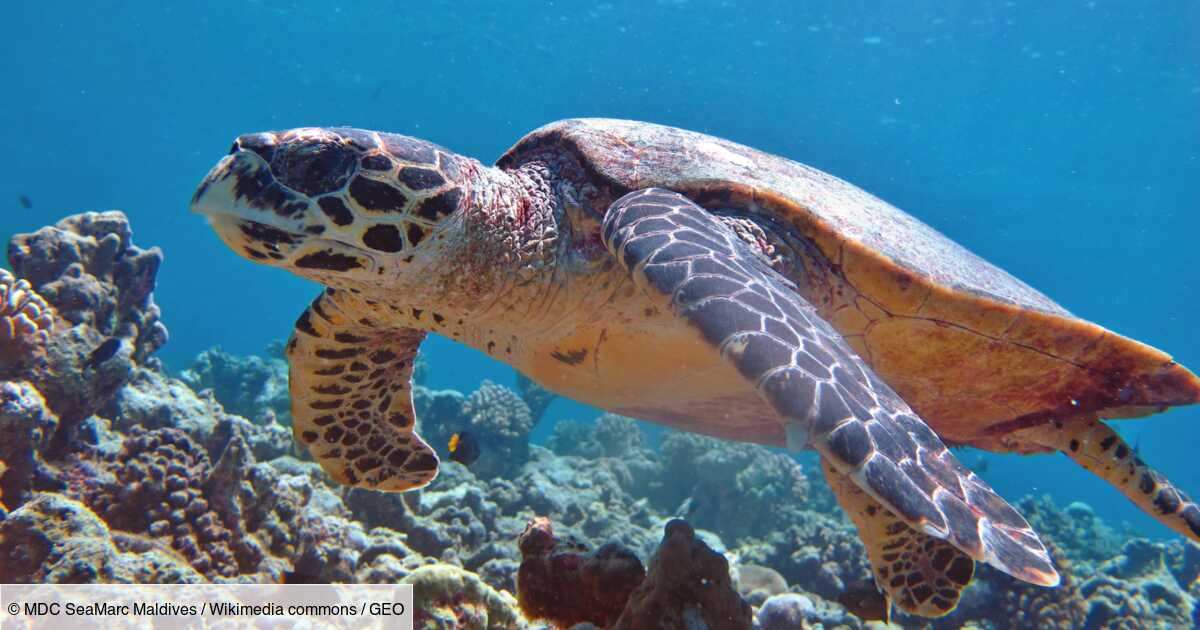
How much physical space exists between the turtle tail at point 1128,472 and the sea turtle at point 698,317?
17mm

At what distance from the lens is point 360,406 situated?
426cm

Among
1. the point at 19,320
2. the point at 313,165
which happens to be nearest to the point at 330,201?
the point at 313,165

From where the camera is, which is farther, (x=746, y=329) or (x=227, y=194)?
(x=227, y=194)

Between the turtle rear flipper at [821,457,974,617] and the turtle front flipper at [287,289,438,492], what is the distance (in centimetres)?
293

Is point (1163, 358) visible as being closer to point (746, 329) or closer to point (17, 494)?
point (746, 329)

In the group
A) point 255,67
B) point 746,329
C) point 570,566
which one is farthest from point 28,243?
point 255,67

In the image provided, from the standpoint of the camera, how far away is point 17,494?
3.95 m

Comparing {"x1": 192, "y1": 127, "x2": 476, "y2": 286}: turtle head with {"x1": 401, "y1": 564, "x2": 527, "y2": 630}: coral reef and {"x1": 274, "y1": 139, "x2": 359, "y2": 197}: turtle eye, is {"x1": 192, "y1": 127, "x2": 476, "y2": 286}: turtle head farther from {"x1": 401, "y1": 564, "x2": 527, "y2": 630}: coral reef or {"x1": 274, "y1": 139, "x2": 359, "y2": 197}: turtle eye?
{"x1": 401, "y1": 564, "x2": 527, "y2": 630}: coral reef

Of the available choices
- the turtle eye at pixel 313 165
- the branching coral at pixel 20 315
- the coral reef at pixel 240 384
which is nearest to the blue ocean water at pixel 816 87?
the coral reef at pixel 240 384

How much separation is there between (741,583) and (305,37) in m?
36.7

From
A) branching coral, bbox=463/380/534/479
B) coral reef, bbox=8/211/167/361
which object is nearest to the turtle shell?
coral reef, bbox=8/211/167/361

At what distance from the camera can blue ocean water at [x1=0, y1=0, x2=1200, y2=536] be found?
23688 millimetres

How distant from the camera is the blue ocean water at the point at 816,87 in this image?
933 inches

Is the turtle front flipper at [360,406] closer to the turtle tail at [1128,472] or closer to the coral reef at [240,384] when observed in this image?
the turtle tail at [1128,472]
